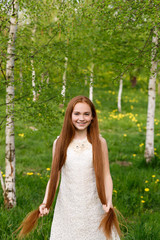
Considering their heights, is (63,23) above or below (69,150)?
above

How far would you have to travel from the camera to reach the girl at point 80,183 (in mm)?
2281

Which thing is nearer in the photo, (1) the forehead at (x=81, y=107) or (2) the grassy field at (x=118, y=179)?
(1) the forehead at (x=81, y=107)

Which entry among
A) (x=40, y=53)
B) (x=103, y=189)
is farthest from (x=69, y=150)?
(x=40, y=53)

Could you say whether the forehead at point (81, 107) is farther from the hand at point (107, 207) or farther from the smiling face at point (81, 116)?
the hand at point (107, 207)

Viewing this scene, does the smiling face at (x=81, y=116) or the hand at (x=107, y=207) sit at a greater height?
the smiling face at (x=81, y=116)

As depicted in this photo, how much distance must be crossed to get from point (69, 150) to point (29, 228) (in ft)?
2.77

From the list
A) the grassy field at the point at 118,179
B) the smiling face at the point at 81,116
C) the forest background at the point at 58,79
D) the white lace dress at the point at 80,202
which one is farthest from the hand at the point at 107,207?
the grassy field at the point at 118,179

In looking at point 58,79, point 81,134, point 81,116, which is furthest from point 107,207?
point 58,79

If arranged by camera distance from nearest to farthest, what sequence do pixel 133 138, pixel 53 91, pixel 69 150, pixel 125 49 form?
pixel 69 150
pixel 53 91
pixel 125 49
pixel 133 138

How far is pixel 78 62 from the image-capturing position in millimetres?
4539

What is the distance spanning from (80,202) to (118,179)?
3.32 m

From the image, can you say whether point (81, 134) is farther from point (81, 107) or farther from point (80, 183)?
point (80, 183)

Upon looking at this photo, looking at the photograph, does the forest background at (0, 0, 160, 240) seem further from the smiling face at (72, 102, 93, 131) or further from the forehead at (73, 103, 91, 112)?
the forehead at (73, 103, 91, 112)

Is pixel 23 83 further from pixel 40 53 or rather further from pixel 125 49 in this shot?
pixel 125 49
